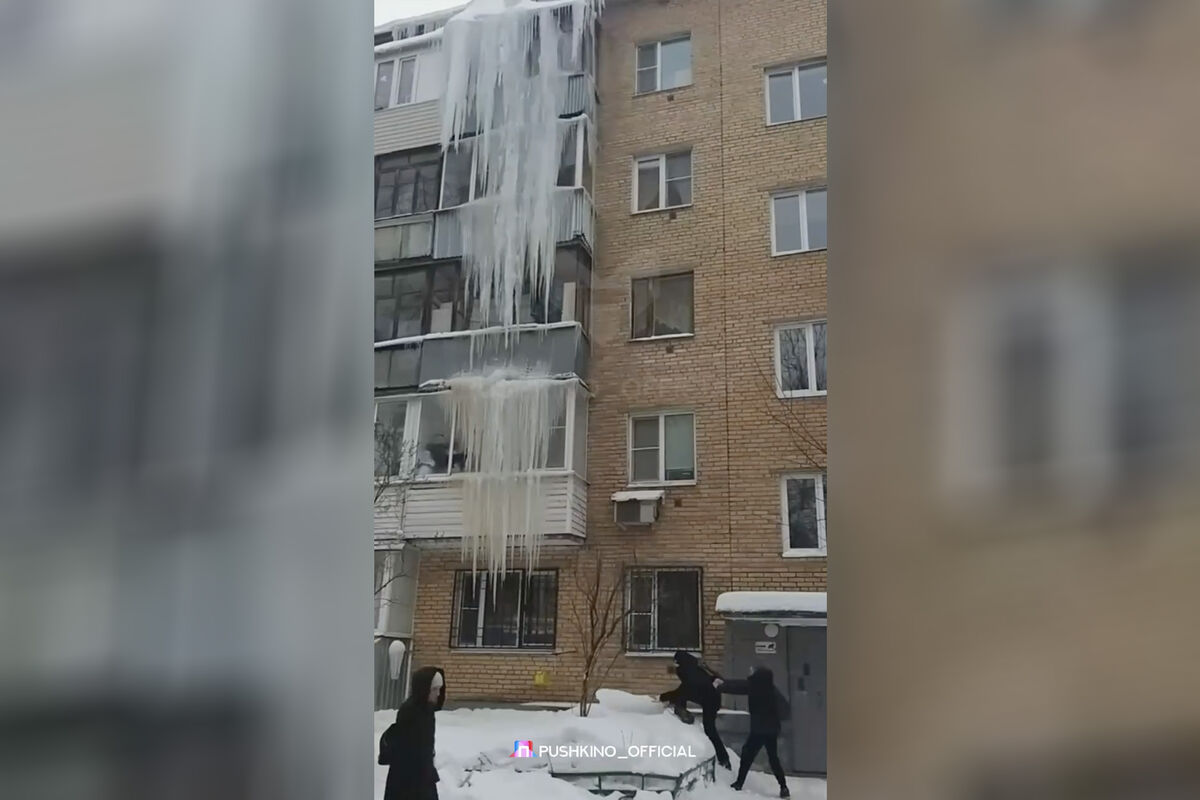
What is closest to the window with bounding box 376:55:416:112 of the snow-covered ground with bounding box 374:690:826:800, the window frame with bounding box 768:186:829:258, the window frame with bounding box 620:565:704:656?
the window frame with bounding box 768:186:829:258

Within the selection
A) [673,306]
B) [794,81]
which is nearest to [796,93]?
[794,81]

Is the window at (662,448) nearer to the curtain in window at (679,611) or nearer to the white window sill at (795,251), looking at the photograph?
the curtain in window at (679,611)

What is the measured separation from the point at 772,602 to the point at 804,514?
0.40 ft

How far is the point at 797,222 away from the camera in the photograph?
1177 mm

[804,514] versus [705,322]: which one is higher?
[705,322]

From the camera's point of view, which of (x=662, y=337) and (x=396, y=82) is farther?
(x=396, y=82)

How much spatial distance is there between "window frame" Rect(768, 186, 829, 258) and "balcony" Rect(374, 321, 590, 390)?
304 mm
